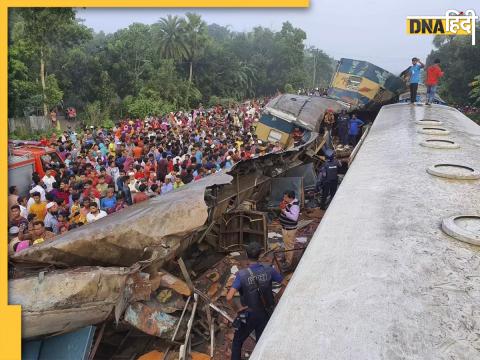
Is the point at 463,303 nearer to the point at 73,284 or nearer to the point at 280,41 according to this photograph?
the point at 73,284

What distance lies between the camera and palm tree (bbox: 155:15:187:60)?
39.6m

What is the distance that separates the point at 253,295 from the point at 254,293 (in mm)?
28

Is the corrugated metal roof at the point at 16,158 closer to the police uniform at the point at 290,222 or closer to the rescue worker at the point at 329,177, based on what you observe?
the police uniform at the point at 290,222

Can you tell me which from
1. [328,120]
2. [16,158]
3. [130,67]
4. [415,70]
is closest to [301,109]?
[328,120]

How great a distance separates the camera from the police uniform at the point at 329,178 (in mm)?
9867

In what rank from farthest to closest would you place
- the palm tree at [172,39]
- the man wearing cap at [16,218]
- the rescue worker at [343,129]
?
the palm tree at [172,39] → the rescue worker at [343,129] → the man wearing cap at [16,218]

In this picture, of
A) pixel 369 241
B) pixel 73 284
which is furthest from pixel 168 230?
pixel 369 241

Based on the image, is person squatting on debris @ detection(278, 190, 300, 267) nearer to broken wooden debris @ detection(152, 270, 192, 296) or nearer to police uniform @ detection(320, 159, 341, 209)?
broken wooden debris @ detection(152, 270, 192, 296)

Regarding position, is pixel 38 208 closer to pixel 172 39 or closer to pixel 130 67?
pixel 130 67

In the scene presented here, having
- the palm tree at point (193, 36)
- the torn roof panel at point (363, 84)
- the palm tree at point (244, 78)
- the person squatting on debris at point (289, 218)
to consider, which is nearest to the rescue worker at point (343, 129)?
the torn roof panel at point (363, 84)

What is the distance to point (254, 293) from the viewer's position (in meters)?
4.74

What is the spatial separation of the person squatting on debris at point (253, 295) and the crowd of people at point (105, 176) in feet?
8.27

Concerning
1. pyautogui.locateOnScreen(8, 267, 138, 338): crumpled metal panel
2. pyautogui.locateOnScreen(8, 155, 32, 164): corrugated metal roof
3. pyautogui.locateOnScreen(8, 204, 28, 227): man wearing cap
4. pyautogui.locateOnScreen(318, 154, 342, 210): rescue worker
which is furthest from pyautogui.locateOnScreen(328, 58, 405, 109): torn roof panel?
pyautogui.locateOnScreen(8, 267, 138, 338): crumpled metal panel

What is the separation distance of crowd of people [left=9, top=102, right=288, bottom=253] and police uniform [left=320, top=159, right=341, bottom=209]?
182 centimetres
